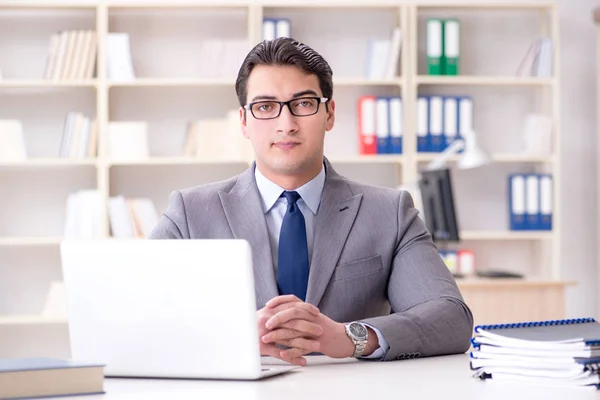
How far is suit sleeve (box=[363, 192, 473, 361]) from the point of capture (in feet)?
6.07

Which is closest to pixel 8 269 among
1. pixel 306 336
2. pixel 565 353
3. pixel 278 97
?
pixel 278 97

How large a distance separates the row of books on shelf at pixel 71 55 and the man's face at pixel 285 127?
2.94 m

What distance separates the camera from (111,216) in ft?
16.0

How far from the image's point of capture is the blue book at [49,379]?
1.37 meters

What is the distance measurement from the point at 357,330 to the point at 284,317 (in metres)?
0.17

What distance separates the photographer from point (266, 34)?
4.95 metres

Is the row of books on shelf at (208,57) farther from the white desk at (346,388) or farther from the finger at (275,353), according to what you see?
the white desk at (346,388)

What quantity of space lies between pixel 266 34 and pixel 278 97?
9.58 feet

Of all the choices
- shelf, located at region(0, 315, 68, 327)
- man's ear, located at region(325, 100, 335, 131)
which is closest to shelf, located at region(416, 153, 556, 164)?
shelf, located at region(0, 315, 68, 327)

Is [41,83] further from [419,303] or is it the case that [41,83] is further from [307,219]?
[419,303]

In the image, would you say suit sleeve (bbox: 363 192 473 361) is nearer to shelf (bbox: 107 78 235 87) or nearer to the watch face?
the watch face

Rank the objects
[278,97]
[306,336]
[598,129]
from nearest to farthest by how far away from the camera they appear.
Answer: [306,336] → [278,97] → [598,129]

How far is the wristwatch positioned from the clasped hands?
3cm

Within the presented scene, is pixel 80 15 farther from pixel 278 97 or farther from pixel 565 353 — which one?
pixel 565 353
